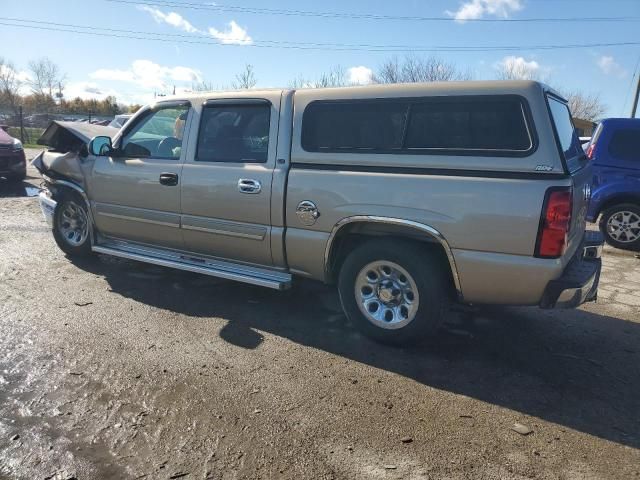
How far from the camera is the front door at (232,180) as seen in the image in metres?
4.31

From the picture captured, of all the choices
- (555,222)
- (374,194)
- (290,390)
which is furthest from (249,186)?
(555,222)

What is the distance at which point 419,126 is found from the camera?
371 centimetres

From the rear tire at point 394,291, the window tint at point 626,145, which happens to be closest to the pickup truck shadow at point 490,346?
the rear tire at point 394,291

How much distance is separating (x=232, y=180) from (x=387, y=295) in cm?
168

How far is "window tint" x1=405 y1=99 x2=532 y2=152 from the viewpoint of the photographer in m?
3.38

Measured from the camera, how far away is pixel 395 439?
9.26ft

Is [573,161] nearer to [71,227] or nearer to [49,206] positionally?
[71,227]

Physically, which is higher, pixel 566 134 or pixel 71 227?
pixel 566 134

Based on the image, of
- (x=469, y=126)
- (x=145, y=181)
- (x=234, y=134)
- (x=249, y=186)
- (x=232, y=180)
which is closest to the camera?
(x=469, y=126)

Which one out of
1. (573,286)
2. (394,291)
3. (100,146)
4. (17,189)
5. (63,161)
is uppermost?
(100,146)

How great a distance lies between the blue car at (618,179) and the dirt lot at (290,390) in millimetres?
3177

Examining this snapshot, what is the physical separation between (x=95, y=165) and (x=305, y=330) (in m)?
3.00

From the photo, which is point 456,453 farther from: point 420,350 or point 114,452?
point 114,452

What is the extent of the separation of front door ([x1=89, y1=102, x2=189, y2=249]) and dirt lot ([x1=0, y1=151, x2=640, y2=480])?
65cm
